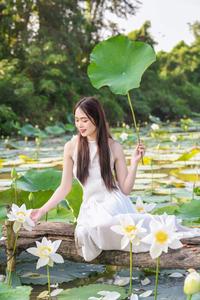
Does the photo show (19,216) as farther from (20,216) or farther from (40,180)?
(40,180)

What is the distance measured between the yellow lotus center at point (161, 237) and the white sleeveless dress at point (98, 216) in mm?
479

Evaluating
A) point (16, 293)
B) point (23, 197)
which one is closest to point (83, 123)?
point (23, 197)

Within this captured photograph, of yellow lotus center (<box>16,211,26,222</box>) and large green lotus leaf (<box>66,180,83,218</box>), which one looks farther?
large green lotus leaf (<box>66,180,83,218</box>)

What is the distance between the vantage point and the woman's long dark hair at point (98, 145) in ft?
6.24

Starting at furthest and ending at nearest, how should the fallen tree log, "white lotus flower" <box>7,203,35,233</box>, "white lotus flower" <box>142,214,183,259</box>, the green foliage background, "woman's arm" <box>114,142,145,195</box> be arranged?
the green foliage background
"woman's arm" <box>114,142,145,195</box>
the fallen tree log
"white lotus flower" <box>7,203,35,233</box>
"white lotus flower" <box>142,214,183,259</box>

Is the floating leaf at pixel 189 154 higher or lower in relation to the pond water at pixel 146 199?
higher

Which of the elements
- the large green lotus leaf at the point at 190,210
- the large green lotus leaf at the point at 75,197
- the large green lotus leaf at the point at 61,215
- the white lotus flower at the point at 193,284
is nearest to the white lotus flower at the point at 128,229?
the white lotus flower at the point at 193,284

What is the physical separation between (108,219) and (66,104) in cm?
1120

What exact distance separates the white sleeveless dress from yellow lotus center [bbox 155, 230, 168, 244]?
0.48 m

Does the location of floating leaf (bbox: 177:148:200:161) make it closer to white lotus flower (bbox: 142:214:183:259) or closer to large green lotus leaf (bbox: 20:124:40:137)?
white lotus flower (bbox: 142:214:183:259)

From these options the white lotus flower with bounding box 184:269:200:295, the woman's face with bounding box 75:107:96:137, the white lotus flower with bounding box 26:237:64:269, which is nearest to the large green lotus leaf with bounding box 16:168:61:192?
the woman's face with bounding box 75:107:96:137

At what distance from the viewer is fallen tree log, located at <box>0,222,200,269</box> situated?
170 cm

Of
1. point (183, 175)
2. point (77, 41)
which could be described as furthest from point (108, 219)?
point (77, 41)

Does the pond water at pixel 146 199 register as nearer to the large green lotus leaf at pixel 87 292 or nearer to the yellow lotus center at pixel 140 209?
the large green lotus leaf at pixel 87 292
